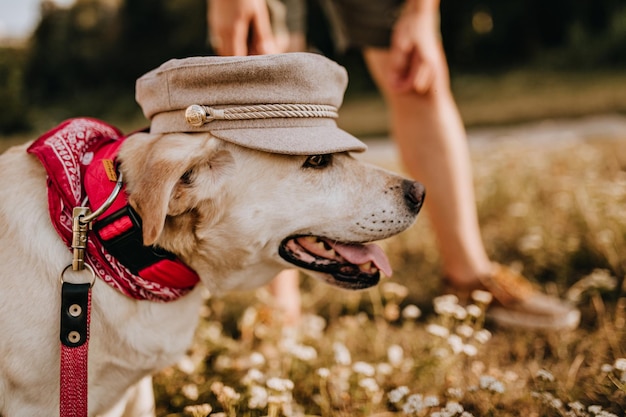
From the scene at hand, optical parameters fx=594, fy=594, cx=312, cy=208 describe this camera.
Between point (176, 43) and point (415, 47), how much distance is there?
671 inches

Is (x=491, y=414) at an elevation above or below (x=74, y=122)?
below

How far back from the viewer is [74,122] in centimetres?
186

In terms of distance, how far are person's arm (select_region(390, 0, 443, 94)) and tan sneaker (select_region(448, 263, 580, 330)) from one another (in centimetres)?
103

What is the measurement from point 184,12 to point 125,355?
60.1 ft

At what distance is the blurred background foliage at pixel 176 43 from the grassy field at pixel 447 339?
945cm

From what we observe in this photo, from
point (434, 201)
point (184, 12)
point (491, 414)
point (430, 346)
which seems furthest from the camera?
point (184, 12)

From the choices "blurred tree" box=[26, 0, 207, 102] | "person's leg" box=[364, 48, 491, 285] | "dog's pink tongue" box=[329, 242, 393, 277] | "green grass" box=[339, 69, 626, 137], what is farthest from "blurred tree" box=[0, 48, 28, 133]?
"dog's pink tongue" box=[329, 242, 393, 277]

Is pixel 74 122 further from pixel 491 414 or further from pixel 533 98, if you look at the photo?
pixel 533 98

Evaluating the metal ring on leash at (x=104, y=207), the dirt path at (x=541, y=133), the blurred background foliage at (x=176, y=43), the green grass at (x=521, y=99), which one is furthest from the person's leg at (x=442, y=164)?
the blurred background foliage at (x=176, y=43)

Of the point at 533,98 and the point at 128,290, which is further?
the point at 533,98

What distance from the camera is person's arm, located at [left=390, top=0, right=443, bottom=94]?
2.58 m

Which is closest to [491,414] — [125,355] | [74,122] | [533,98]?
[125,355]

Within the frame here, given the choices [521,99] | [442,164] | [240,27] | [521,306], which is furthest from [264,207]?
[521,99]

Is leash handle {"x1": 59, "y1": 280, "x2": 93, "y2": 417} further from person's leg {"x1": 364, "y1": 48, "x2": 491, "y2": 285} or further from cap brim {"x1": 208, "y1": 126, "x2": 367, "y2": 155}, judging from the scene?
person's leg {"x1": 364, "y1": 48, "x2": 491, "y2": 285}
